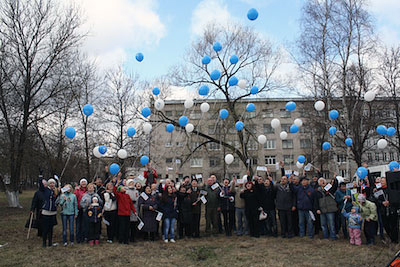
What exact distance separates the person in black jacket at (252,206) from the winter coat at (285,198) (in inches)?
22.9

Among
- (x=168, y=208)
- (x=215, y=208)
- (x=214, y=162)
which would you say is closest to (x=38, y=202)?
(x=168, y=208)

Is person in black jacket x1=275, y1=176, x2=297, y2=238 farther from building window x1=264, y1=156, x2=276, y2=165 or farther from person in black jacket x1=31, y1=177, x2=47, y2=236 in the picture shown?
building window x1=264, y1=156, x2=276, y2=165

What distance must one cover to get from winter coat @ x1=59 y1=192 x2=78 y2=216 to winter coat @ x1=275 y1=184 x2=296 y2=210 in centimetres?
532

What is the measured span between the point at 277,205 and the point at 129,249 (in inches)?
161

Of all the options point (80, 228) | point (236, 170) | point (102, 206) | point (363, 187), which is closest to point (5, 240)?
point (80, 228)

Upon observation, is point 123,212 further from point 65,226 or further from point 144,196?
point 65,226

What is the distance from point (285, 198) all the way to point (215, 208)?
1.98 metres

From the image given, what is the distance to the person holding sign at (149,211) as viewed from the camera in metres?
8.56

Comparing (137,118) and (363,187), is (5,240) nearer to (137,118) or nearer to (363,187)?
(363,187)

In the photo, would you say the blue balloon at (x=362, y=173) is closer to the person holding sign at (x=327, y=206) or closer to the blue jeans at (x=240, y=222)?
the person holding sign at (x=327, y=206)

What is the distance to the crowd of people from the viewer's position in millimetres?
7859

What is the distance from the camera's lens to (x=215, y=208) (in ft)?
30.9

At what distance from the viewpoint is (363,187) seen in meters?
8.43

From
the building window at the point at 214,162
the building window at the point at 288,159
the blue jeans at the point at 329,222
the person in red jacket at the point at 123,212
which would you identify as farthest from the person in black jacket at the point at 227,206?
the building window at the point at 288,159
